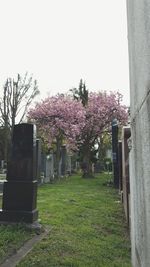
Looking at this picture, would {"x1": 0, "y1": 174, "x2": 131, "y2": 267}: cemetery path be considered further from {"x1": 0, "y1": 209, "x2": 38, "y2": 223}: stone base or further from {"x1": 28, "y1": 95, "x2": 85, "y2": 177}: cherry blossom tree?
{"x1": 28, "y1": 95, "x2": 85, "y2": 177}: cherry blossom tree

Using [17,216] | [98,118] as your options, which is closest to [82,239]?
[17,216]

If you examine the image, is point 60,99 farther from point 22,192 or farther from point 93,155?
point 22,192

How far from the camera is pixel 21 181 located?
22.5 ft

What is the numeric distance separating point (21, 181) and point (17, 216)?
0.74 metres

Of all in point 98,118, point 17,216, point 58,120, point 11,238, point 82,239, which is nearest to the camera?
point 11,238

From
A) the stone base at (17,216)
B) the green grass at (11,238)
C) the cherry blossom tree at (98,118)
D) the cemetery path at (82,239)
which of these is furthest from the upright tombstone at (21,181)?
the cherry blossom tree at (98,118)

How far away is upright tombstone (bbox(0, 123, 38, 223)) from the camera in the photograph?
6.54 meters

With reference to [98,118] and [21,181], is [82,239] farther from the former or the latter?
[98,118]

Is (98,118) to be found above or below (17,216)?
above

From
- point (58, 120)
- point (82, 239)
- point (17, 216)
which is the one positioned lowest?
point (82, 239)

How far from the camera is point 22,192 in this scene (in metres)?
Answer: 6.77

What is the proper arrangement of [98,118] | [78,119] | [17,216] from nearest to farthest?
[17,216] < [78,119] < [98,118]

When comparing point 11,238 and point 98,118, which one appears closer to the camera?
point 11,238

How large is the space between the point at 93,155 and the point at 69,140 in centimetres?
479
